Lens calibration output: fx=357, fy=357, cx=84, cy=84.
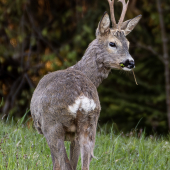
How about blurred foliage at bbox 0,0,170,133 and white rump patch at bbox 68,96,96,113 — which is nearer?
white rump patch at bbox 68,96,96,113

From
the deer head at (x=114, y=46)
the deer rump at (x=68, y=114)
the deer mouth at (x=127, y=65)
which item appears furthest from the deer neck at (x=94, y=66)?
the deer rump at (x=68, y=114)

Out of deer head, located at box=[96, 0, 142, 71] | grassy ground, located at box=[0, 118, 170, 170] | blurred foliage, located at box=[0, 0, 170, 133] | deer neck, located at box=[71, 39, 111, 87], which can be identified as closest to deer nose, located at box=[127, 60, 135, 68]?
deer head, located at box=[96, 0, 142, 71]

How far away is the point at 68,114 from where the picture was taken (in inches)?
119

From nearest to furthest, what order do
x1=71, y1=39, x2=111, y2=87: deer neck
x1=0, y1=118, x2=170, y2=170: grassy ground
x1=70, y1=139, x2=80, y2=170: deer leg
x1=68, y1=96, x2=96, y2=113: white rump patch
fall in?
x1=68, y1=96, x2=96, y2=113: white rump patch < x1=70, y1=139, x2=80, y2=170: deer leg < x1=0, y1=118, x2=170, y2=170: grassy ground < x1=71, y1=39, x2=111, y2=87: deer neck

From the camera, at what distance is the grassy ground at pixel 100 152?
A: 12.4 ft

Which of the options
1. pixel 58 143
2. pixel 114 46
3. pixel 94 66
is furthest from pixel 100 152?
pixel 58 143

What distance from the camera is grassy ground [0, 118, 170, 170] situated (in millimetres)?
3766

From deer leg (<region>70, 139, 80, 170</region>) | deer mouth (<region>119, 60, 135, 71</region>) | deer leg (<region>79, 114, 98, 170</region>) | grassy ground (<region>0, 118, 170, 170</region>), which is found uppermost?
deer mouth (<region>119, 60, 135, 71</region>)

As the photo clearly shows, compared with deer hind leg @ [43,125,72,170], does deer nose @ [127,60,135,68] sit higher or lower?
higher

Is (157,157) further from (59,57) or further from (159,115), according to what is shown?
(59,57)

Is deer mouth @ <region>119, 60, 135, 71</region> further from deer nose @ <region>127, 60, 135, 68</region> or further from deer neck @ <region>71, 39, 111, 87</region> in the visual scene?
deer neck @ <region>71, 39, 111, 87</region>

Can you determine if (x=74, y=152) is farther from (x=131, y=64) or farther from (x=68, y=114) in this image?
(x=131, y=64)

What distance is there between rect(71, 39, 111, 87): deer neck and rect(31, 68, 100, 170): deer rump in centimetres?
141

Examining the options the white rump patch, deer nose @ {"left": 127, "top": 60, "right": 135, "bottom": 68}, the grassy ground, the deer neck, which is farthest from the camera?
the deer neck
